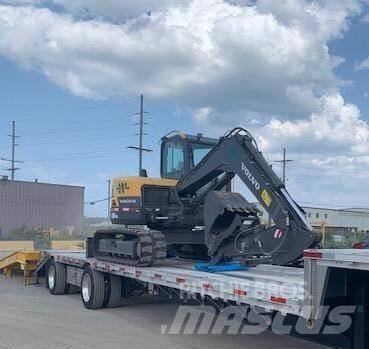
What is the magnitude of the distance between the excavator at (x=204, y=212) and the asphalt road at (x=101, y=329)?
114 centimetres

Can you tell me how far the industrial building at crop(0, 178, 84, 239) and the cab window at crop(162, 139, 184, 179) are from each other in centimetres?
5042

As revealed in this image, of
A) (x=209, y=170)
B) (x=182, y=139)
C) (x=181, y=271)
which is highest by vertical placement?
(x=182, y=139)

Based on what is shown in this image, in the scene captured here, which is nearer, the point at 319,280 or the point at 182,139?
the point at 319,280

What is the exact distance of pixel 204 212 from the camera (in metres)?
11.0

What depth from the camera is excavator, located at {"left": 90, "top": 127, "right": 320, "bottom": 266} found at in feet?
32.1

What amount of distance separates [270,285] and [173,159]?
599cm

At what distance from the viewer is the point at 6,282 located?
1641 centimetres

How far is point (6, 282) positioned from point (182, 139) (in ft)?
24.2

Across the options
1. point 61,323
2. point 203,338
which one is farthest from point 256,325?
point 61,323

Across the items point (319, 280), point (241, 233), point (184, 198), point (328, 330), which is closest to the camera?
point (319, 280)

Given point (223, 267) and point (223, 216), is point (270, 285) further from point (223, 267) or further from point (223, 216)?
point (223, 216)

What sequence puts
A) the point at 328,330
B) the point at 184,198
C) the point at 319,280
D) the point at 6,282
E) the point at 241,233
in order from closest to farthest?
1. the point at 319,280
2. the point at 328,330
3. the point at 241,233
4. the point at 184,198
5. the point at 6,282

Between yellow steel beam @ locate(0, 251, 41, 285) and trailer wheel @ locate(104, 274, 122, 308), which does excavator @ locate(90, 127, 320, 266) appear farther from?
yellow steel beam @ locate(0, 251, 41, 285)

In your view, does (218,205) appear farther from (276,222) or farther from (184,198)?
(184,198)
